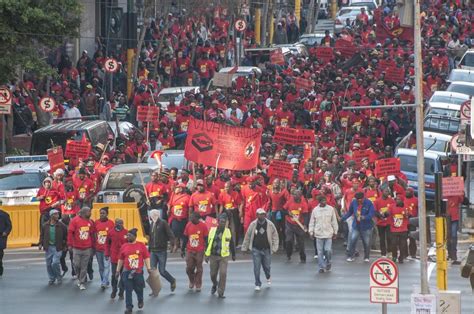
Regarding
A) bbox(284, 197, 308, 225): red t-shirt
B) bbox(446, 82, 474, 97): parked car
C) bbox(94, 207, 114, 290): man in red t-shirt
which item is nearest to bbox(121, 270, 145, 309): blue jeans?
bbox(94, 207, 114, 290): man in red t-shirt

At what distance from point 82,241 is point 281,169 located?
582 cm

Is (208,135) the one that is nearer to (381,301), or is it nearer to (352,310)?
(352,310)

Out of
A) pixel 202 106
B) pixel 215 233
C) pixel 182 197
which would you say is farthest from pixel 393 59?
pixel 215 233

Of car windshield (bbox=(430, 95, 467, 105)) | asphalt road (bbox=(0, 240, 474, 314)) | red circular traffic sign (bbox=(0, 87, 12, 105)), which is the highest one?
red circular traffic sign (bbox=(0, 87, 12, 105))

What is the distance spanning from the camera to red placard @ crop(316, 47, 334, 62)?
51.6m

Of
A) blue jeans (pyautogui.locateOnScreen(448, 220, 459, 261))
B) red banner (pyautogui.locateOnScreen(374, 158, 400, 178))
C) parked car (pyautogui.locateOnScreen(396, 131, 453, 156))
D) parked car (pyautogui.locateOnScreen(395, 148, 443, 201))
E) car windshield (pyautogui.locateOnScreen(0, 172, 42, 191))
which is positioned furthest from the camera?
parked car (pyautogui.locateOnScreen(396, 131, 453, 156))

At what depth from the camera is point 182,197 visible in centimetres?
3134

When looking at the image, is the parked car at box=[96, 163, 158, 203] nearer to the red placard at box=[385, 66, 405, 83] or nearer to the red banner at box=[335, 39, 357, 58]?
the red placard at box=[385, 66, 405, 83]

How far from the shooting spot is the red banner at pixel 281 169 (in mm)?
32562

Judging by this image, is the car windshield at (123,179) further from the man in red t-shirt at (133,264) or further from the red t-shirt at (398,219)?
the man in red t-shirt at (133,264)

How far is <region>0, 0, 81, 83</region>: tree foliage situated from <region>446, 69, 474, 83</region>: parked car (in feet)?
39.3

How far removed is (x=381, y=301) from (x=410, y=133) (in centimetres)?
1731

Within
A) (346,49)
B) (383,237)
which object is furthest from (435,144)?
(346,49)

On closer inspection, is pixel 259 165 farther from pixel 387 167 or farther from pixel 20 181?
pixel 20 181
